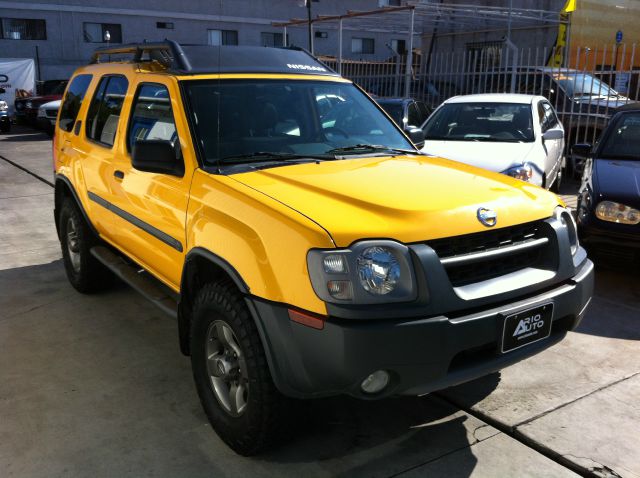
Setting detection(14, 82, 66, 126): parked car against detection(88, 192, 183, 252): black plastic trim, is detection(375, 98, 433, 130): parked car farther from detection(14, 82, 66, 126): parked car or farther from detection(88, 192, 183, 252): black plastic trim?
detection(14, 82, 66, 126): parked car

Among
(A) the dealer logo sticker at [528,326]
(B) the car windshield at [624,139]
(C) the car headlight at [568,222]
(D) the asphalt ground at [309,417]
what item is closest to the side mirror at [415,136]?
(C) the car headlight at [568,222]

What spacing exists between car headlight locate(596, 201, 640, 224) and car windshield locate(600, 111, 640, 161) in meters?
1.07

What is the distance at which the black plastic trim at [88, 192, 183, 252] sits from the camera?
3470 mm

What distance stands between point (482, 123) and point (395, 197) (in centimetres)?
594

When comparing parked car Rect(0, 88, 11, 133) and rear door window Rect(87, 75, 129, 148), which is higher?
rear door window Rect(87, 75, 129, 148)

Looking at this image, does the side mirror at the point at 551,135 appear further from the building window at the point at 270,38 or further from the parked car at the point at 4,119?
the building window at the point at 270,38

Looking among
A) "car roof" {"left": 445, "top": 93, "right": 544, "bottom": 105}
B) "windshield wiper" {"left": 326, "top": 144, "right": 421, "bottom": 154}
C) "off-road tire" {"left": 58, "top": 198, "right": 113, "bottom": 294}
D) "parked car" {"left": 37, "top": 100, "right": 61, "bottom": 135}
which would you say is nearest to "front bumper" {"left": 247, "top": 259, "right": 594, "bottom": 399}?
"windshield wiper" {"left": 326, "top": 144, "right": 421, "bottom": 154}

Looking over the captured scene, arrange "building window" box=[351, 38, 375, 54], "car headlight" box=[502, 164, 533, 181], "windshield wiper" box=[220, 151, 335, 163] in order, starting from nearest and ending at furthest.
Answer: "windshield wiper" box=[220, 151, 335, 163] < "car headlight" box=[502, 164, 533, 181] < "building window" box=[351, 38, 375, 54]

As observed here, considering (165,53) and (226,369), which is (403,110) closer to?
(165,53)

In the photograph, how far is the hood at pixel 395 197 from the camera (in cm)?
261

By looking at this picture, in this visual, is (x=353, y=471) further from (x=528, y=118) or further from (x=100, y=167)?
(x=528, y=118)

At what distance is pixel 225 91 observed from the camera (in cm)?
369

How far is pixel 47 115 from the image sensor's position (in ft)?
57.5

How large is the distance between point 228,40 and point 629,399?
31.4m
